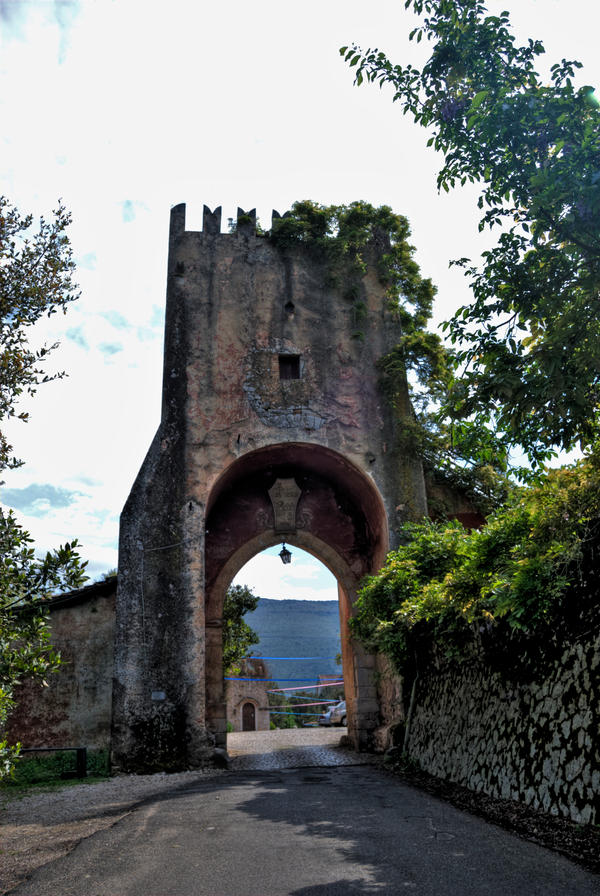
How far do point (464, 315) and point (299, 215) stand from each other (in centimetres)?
885

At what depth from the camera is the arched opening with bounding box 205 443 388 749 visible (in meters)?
12.1

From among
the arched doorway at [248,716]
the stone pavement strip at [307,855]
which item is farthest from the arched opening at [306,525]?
the arched doorway at [248,716]

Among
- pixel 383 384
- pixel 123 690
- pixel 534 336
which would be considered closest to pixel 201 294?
pixel 383 384

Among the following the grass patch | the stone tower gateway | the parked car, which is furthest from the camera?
the parked car

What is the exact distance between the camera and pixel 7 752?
398 cm

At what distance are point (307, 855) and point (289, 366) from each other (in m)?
9.70

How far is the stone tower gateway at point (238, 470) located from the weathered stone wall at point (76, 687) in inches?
52.9

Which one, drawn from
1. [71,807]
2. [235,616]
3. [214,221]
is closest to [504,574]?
[71,807]

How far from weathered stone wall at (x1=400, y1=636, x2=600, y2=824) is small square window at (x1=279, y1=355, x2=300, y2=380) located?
258 inches

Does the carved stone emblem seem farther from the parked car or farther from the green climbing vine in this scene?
the parked car

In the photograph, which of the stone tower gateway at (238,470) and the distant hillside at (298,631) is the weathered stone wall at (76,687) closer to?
the stone tower gateway at (238,470)

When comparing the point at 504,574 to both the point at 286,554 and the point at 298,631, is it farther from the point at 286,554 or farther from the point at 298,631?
the point at 298,631

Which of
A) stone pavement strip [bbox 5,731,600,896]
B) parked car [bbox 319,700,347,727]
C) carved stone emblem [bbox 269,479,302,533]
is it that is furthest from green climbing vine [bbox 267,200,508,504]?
parked car [bbox 319,700,347,727]

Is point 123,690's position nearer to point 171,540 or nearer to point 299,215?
point 171,540
